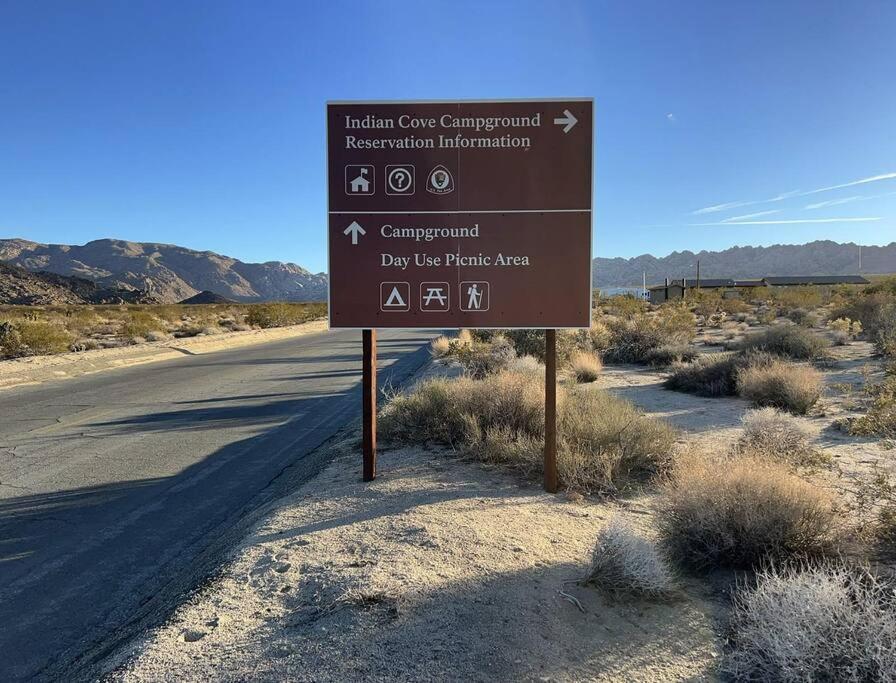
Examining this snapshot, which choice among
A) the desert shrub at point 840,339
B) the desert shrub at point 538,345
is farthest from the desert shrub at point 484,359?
the desert shrub at point 840,339

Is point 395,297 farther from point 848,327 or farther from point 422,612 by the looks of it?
point 848,327

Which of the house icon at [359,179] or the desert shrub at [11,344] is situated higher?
the house icon at [359,179]

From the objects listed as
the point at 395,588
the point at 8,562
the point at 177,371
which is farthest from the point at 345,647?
the point at 177,371

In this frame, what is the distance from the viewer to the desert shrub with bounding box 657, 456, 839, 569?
150 inches

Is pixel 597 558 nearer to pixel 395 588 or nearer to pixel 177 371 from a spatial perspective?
pixel 395 588

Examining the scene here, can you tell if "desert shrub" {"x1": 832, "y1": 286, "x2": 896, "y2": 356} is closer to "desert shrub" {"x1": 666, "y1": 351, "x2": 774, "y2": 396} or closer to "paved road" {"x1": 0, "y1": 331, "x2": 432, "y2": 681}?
"desert shrub" {"x1": 666, "y1": 351, "x2": 774, "y2": 396}

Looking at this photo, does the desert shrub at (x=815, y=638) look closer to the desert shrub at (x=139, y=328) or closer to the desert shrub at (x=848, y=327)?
the desert shrub at (x=848, y=327)

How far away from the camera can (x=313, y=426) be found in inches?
368

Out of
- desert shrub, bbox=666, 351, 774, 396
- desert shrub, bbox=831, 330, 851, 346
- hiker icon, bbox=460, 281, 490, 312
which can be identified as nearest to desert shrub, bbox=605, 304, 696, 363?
desert shrub, bbox=666, 351, 774, 396

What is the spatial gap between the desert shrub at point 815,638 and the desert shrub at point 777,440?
266 cm

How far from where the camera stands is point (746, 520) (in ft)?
12.8

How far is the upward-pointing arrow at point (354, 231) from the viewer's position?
18.7ft

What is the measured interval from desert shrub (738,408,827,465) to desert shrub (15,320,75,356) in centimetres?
2094

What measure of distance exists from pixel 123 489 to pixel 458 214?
4.55m
